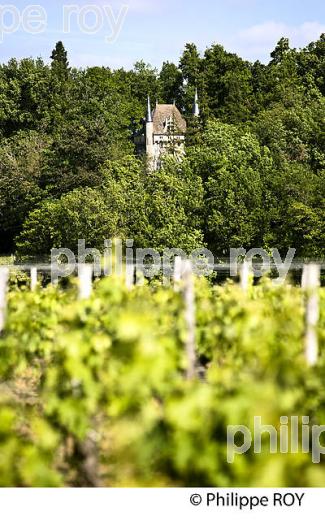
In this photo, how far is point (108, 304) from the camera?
6430 mm

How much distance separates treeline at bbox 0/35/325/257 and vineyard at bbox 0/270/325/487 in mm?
22470

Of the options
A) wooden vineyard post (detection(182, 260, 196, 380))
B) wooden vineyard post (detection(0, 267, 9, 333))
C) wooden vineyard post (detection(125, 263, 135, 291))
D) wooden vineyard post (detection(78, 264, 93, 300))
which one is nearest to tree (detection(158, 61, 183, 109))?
wooden vineyard post (detection(125, 263, 135, 291))

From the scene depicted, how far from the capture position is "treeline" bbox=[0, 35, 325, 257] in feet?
99.1

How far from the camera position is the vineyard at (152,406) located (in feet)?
12.1

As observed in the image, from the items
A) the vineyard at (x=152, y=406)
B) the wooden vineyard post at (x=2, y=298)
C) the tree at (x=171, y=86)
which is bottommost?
the vineyard at (x=152, y=406)

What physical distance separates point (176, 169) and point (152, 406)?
29058mm

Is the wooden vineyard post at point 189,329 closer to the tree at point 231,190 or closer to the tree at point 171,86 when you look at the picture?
the tree at point 231,190

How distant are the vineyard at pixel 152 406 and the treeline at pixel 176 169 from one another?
22470mm

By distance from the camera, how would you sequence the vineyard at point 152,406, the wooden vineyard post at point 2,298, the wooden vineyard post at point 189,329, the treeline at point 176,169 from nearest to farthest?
the vineyard at point 152,406 → the wooden vineyard post at point 189,329 → the wooden vineyard post at point 2,298 → the treeline at point 176,169

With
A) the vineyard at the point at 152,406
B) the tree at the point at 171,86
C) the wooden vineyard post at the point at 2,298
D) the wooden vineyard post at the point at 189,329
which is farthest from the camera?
the tree at the point at 171,86

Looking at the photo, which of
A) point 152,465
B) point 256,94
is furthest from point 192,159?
point 152,465

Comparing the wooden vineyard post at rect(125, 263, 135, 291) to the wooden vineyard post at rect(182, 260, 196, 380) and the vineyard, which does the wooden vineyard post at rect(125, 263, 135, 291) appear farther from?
the wooden vineyard post at rect(182, 260, 196, 380)

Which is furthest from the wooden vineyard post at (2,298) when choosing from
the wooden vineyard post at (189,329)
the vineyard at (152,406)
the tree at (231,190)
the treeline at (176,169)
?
the tree at (231,190)

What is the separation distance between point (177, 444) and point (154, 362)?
418 mm
